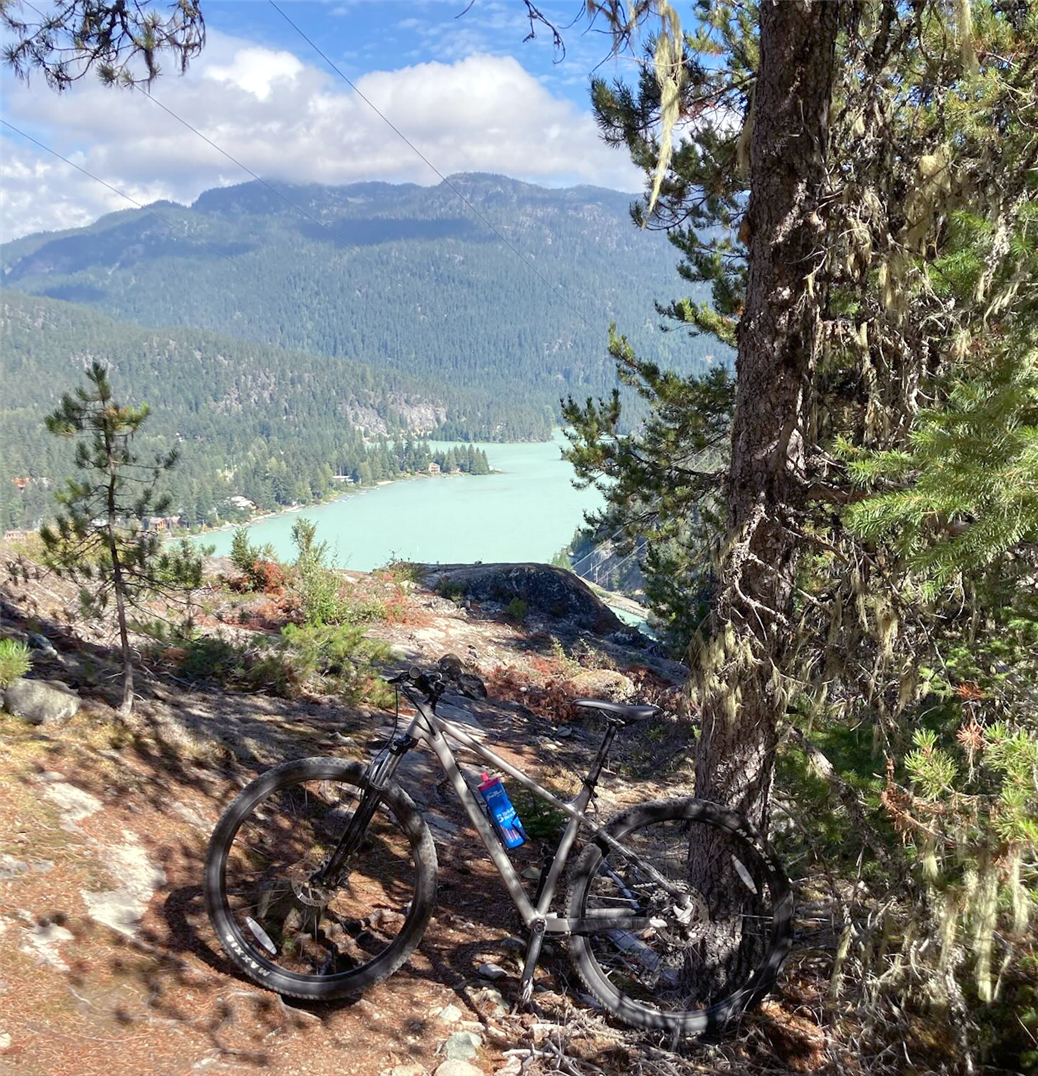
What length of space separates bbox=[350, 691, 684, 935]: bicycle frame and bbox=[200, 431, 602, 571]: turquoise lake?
66.2 metres

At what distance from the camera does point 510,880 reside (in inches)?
130

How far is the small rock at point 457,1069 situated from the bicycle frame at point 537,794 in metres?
0.56

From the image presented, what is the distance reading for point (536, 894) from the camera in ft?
11.3

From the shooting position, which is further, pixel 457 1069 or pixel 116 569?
pixel 116 569

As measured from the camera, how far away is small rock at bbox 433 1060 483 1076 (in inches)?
115

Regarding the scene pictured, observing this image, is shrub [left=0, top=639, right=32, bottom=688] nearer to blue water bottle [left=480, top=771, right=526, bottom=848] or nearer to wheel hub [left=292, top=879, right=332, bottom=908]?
wheel hub [left=292, top=879, right=332, bottom=908]

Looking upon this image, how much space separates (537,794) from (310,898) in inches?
43.2

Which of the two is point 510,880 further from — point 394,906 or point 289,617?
point 289,617

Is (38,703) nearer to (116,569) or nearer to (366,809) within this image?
(116,569)

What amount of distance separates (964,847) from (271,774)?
2.52 meters

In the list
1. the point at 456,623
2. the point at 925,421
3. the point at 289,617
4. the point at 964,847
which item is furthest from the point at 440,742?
the point at 456,623

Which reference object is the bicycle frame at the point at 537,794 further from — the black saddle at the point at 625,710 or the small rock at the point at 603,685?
the small rock at the point at 603,685

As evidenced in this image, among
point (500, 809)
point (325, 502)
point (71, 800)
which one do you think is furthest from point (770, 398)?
point (325, 502)

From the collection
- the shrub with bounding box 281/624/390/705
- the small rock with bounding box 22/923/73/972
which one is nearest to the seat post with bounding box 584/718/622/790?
the small rock with bounding box 22/923/73/972
